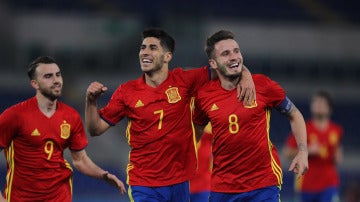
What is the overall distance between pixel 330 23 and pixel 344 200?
712cm

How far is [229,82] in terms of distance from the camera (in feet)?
22.1

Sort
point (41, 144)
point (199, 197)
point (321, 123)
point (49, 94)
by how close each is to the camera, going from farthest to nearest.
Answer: point (321, 123), point (199, 197), point (49, 94), point (41, 144)

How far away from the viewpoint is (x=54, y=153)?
7.28 m

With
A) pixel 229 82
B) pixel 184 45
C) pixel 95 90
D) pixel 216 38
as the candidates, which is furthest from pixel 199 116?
pixel 184 45

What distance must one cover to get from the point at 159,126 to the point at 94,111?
546 mm

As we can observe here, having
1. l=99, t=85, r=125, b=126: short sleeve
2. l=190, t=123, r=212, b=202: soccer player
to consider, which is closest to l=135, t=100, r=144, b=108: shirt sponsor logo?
l=99, t=85, r=125, b=126: short sleeve

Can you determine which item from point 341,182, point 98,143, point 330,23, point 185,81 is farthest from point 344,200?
point 185,81

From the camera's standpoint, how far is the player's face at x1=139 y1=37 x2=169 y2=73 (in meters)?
6.99

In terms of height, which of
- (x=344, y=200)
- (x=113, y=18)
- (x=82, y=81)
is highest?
(x=113, y=18)

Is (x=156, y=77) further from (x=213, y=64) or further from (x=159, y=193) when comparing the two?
(x=159, y=193)

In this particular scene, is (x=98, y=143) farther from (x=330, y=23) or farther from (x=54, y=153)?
(x=54, y=153)

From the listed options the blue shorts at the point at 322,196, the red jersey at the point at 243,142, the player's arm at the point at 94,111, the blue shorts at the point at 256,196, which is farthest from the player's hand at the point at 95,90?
the blue shorts at the point at 322,196

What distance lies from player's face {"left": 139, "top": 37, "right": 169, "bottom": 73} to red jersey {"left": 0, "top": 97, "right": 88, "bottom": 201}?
1.00 meters

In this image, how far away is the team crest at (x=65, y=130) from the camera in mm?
7352
